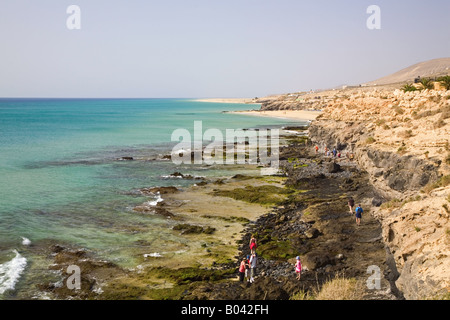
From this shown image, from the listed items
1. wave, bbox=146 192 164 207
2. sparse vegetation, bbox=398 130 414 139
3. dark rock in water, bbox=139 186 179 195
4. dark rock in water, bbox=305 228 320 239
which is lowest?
dark rock in water, bbox=305 228 320 239

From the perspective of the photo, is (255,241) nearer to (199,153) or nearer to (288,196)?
(288,196)

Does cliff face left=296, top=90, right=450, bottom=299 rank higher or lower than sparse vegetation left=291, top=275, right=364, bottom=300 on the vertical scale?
higher

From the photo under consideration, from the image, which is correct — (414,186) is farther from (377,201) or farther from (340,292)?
(340,292)

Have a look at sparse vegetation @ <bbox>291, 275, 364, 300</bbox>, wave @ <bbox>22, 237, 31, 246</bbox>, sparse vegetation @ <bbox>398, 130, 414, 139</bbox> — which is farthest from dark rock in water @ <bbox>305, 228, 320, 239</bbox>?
wave @ <bbox>22, 237, 31, 246</bbox>

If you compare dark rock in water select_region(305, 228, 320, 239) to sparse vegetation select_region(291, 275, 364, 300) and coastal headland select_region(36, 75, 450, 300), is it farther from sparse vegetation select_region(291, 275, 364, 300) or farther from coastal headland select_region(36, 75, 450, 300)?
sparse vegetation select_region(291, 275, 364, 300)

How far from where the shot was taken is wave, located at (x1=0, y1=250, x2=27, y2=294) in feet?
54.3

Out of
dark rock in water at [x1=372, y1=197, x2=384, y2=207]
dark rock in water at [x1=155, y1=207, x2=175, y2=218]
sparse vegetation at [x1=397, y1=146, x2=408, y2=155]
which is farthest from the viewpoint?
dark rock in water at [x1=155, y1=207, x2=175, y2=218]

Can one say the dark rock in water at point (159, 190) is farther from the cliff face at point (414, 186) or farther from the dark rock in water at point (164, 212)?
the cliff face at point (414, 186)

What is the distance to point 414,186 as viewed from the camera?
21.1 meters

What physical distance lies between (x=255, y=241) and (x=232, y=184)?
1591cm

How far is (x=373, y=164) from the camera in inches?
1120

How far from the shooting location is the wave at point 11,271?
54.3 ft

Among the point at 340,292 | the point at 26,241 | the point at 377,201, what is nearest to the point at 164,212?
the point at 26,241
